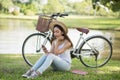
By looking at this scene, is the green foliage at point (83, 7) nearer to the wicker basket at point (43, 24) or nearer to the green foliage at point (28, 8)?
the green foliage at point (28, 8)

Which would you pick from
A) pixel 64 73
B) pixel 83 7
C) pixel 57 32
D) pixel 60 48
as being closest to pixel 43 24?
pixel 57 32

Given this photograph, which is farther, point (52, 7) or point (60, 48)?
point (52, 7)

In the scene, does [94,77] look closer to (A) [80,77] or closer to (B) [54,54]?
(A) [80,77]

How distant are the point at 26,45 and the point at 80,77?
1.35m

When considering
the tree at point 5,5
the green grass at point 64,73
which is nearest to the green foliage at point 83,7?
the tree at point 5,5

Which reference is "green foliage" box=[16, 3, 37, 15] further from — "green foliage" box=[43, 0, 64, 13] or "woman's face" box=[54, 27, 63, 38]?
"woman's face" box=[54, 27, 63, 38]

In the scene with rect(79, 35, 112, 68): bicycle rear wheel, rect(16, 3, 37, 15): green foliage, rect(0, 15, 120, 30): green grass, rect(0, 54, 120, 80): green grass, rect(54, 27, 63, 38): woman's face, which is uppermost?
rect(54, 27, 63, 38): woman's face

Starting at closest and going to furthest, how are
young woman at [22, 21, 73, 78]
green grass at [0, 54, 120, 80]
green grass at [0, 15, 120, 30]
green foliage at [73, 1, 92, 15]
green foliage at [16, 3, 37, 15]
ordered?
green grass at [0, 54, 120, 80] → young woman at [22, 21, 73, 78] → green grass at [0, 15, 120, 30] → green foliage at [16, 3, 37, 15] → green foliage at [73, 1, 92, 15]

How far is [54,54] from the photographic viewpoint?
5820mm

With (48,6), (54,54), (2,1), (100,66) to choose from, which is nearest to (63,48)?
(54,54)

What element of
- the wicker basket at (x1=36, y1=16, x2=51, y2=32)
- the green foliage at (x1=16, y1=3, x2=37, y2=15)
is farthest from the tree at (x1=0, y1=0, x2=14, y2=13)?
the wicker basket at (x1=36, y1=16, x2=51, y2=32)

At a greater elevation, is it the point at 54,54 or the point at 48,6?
the point at 54,54

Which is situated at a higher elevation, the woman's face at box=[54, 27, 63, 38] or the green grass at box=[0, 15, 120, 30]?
the woman's face at box=[54, 27, 63, 38]

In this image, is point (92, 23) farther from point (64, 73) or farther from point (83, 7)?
point (64, 73)
